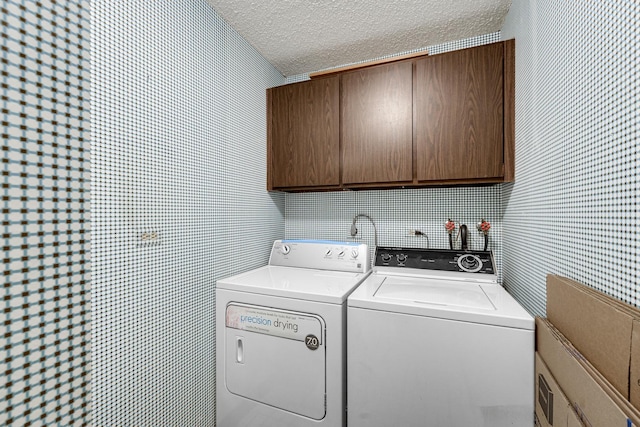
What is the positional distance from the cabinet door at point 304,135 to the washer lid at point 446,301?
0.82 meters

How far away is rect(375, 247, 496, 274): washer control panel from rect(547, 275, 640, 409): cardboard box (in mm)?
769

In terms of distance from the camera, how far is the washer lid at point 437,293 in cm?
122

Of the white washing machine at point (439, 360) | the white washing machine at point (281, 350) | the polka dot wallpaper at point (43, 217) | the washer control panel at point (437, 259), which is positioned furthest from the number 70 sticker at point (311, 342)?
the polka dot wallpaper at point (43, 217)

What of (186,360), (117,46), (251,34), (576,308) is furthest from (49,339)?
(251,34)

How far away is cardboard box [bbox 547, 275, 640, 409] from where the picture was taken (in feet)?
1.93

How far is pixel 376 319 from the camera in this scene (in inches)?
48.3

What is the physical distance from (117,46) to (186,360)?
4.79ft

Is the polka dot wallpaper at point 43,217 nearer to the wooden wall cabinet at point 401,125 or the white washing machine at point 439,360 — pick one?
the white washing machine at point 439,360

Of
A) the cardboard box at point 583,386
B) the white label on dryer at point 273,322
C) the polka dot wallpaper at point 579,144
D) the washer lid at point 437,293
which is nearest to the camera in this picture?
the cardboard box at point 583,386

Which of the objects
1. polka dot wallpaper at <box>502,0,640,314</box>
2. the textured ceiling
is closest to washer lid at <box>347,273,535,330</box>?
polka dot wallpaper at <box>502,0,640,314</box>

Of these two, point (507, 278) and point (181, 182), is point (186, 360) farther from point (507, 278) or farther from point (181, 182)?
point (507, 278)

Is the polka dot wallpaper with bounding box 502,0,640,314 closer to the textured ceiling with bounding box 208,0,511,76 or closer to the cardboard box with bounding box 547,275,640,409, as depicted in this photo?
the cardboard box with bounding box 547,275,640,409

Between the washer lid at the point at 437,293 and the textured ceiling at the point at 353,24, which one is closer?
the washer lid at the point at 437,293

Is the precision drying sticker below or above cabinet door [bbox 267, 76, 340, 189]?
below
